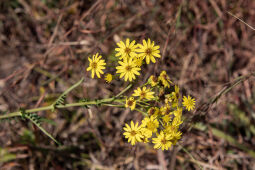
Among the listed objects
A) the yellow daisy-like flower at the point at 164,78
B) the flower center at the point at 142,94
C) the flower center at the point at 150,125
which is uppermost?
the yellow daisy-like flower at the point at 164,78

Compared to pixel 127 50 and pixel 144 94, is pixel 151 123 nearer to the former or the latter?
pixel 144 94

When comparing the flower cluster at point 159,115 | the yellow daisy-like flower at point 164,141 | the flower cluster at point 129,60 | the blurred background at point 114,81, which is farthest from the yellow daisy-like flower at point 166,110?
the blurred background at point 114,81

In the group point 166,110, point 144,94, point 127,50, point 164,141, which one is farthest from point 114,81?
point 164,141

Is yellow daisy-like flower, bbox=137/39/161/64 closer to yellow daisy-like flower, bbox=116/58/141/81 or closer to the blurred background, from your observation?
yellow daisy-like flower, bbox=116/58/141/81

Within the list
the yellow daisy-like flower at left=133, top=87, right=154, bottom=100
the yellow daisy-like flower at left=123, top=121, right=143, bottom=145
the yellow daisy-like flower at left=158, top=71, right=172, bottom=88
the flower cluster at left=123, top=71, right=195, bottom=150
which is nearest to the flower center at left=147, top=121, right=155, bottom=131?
the flower cluster at left=123, top=71, right=195, bottom=150

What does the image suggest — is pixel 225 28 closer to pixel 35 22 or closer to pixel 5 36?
pixel 35 22

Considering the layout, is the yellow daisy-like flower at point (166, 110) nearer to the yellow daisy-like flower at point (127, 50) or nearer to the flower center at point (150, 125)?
the flower center at point (150, 125)
